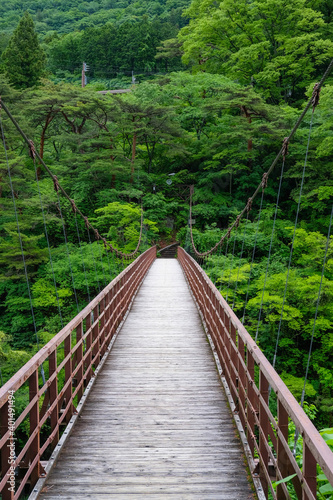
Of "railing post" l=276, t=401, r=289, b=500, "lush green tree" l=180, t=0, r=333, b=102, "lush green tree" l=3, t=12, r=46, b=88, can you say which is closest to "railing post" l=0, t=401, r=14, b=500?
"railing post" l=276, t=401, r=289, b=500

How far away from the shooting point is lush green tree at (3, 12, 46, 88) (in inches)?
1221

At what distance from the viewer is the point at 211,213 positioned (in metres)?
22.7

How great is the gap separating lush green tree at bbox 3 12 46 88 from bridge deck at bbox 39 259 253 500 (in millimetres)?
30968

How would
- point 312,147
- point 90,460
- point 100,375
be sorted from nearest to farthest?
point 90,460, point 100,375, point 312,147

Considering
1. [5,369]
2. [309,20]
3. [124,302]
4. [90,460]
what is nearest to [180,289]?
[124,302]

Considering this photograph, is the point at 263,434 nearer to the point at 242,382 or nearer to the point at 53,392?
the point at 242,382

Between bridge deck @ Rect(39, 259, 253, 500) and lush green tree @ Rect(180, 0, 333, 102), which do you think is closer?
bridge deck @ Rect(39, 259, 253, 500)

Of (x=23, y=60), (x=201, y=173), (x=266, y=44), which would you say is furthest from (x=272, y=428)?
(x=23, y=60)

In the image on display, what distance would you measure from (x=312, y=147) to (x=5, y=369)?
16.6m

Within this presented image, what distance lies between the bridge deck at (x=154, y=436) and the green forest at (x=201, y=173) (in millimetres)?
6952

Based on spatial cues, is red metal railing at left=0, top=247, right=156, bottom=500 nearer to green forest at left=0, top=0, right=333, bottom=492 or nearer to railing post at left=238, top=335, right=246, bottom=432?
railing post at left=238, top=335, right=246, bottom=432

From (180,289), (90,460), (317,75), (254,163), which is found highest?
(317,75)

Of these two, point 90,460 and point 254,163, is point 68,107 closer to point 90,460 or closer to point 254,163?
point 254,163

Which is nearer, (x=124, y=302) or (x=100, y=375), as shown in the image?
(x=100, y=375)
